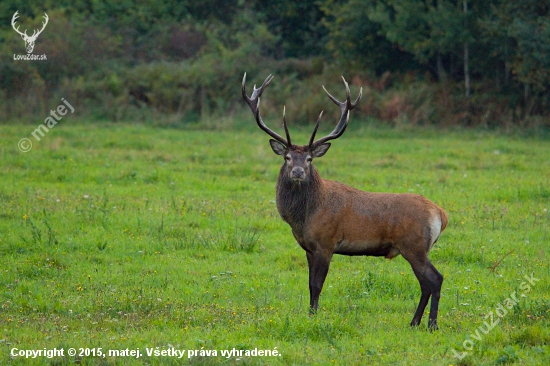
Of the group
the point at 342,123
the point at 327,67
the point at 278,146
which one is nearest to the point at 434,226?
the point at 342,123

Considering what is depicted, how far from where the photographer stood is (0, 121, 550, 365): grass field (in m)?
7.43

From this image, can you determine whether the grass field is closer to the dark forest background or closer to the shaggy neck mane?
the shaggy neck mane

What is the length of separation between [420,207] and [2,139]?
46.9 ft

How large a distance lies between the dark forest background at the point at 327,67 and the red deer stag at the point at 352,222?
16.8m

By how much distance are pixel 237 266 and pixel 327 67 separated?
2053 centimetres

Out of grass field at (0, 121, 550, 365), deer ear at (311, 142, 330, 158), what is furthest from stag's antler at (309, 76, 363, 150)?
grass field at (0, 121, 550, 365)

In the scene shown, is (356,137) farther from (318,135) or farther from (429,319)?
(429,319)

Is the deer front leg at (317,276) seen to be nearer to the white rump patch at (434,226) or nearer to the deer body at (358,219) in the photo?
the deer body at (358,219)

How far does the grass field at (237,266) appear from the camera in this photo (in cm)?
743

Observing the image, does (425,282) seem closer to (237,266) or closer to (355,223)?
(355,223)

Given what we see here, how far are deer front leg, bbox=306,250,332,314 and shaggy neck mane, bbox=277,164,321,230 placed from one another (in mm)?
470

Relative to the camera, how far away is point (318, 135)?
78.6 ft

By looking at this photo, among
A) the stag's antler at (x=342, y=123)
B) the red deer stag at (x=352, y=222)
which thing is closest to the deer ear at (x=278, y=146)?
the red deer stag at (x=352, y=222)

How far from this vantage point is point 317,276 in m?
8.48
